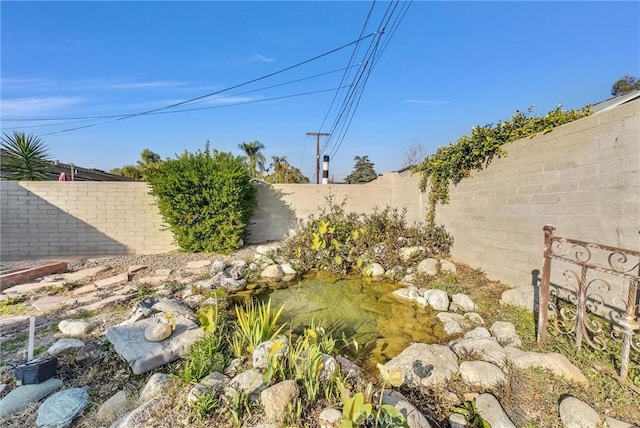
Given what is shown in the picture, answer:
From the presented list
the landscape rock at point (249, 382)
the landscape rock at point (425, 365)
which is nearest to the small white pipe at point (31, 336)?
the landscape rock at point (249, 382)

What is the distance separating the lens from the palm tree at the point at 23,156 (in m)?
7.12

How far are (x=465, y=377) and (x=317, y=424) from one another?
134 cm

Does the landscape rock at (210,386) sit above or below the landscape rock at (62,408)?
above

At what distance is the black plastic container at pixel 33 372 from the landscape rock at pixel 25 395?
0.03 m

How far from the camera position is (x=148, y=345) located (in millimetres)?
2193

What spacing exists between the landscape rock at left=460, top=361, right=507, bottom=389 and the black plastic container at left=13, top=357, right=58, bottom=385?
3.14 meters

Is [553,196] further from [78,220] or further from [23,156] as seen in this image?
[23,156]

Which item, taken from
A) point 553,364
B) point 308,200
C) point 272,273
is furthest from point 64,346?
point 308,200

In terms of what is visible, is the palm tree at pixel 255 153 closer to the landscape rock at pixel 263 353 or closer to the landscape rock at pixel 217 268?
the landscape rock at pixel 217 268

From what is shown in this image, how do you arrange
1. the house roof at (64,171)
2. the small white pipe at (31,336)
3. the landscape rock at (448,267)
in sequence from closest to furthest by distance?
the small white pipe at (31,336) < the landscape rock at (448,267) < the house roof at (64,171)

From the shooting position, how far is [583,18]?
4.17 metres

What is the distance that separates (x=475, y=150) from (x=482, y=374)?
371 centimetres

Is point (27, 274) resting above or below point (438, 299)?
above

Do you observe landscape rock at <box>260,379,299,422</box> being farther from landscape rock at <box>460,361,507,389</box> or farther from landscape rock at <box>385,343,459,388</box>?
landscape rock at <box>460,361,507,389</box>
